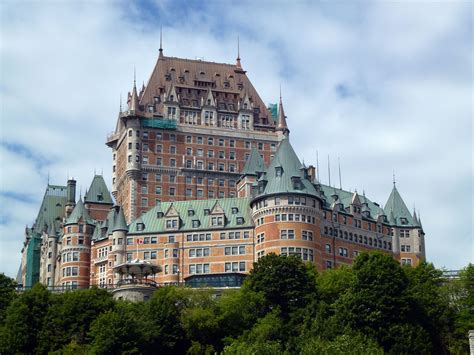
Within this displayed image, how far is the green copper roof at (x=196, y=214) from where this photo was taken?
156500mm

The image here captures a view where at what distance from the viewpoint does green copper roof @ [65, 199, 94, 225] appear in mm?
174375

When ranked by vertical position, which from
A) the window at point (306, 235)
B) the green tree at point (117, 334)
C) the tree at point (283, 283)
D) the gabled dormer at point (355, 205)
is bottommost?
the green tree at point (117, 334)

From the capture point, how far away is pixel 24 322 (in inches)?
4660

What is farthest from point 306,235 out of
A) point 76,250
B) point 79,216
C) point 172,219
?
point 79,216

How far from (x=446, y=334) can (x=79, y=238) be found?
7610 cm

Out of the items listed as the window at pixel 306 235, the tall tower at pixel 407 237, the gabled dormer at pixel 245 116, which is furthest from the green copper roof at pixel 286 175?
the gabled dormer at pixel 245 116

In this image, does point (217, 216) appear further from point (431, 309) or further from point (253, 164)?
point (431, 309)

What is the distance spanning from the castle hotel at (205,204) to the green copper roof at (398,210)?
0.70 ft

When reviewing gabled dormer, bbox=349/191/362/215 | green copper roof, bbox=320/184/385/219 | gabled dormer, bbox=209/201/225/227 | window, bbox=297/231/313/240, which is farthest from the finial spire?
window, bbox=297/231/313/240

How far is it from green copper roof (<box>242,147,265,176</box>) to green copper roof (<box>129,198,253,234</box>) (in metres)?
9.82

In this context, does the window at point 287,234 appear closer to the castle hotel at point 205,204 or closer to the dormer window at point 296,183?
the castle hotel at point 205,204

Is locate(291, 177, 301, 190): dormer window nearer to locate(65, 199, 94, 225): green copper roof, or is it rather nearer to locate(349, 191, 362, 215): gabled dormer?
locate(349, 191, 362, 215): gabled dormer

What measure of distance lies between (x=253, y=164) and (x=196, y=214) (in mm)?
17064

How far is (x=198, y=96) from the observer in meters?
193
